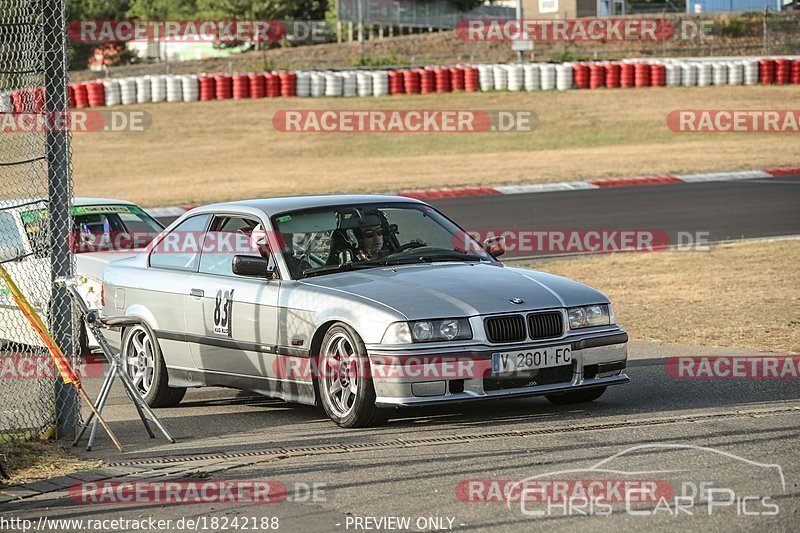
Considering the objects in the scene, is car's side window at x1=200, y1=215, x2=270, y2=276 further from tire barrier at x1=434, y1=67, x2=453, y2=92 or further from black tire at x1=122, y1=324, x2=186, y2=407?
tire barrier at x1=434, y1=67, x2=453, y2=92

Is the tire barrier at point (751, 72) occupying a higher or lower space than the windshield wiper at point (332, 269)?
higher

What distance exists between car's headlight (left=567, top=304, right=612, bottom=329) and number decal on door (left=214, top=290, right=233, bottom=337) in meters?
2.29

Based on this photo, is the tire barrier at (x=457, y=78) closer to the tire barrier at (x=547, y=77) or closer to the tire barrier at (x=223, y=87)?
the tire barrier at (x=547, y=77)

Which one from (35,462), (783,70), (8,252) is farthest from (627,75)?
(35,462)

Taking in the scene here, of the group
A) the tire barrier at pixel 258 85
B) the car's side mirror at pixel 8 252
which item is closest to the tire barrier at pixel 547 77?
the tire barrier at pixel 258 85

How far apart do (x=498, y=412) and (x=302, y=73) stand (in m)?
40.8

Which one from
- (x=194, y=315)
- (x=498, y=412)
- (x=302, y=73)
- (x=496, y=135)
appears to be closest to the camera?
(x=498, y=412)

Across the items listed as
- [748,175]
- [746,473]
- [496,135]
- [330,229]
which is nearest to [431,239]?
[330,229]

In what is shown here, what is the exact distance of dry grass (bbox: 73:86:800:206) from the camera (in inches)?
1271

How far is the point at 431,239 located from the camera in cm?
898

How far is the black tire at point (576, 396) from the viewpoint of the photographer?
8281mm

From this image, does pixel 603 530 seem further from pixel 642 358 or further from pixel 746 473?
pixel 642 358

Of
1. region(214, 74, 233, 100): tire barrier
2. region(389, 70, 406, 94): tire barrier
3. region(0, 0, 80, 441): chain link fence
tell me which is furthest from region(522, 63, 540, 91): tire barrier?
region(0, 0, 80, 441): chain link fence

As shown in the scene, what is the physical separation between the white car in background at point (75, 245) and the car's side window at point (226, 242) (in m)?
1.11
